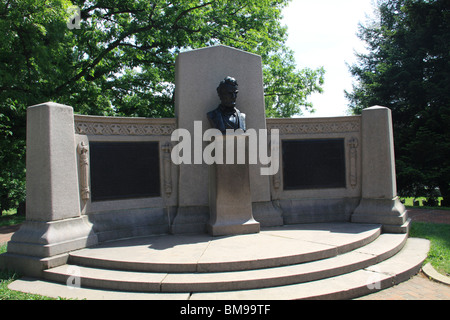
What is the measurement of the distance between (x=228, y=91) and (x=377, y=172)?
4142 mm

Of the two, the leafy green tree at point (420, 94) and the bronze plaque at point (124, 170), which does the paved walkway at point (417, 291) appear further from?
the leafy green tree at point (420, 94)

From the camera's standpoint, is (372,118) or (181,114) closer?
(181,114)

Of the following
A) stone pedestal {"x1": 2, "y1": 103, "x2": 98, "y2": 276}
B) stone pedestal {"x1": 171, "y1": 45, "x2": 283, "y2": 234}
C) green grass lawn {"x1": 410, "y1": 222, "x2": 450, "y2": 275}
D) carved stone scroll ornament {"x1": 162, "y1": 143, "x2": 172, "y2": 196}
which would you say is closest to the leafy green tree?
green grass lawn {"x1": 410, "y1": 222, "x2": 450, "y2": 275}

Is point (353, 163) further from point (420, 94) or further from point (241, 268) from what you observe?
point (420, 94)

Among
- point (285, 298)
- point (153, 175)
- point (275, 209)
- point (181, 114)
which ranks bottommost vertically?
point (285, 298)

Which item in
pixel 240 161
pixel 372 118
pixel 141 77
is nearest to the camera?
pixel 240 161

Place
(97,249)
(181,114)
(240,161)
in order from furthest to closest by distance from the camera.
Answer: (181,114) < (240,161) < (97,249)

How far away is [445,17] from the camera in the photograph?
1677cm

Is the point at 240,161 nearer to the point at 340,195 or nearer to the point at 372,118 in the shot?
the point at 340,195

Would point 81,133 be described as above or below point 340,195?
above

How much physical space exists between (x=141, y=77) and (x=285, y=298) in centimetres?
1724

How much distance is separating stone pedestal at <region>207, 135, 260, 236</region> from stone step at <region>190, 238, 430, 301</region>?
2491mm

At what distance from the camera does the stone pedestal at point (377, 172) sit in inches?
316

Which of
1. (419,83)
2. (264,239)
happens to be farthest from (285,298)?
(419,83)
